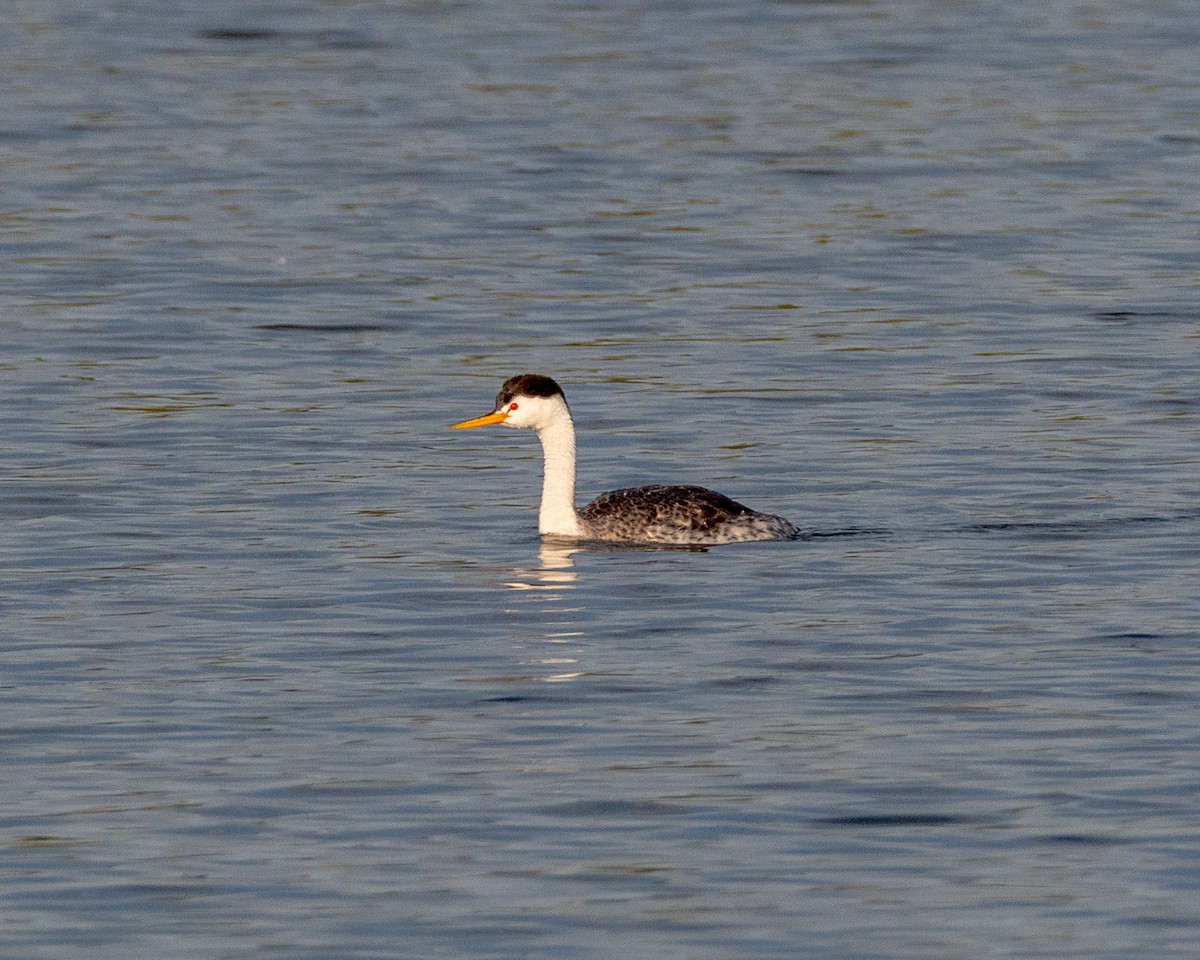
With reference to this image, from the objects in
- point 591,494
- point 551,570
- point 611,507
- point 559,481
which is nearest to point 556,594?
point 551,570

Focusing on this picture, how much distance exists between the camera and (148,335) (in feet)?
79.3

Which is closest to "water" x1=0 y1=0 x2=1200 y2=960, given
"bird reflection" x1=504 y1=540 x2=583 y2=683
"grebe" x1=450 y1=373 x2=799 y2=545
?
"bird reflection" x1=504 y1=540 x2=583 y2=683


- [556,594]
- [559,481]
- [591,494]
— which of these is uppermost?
[559,481]

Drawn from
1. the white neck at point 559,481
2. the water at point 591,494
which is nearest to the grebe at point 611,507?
the white neck at point 559,481

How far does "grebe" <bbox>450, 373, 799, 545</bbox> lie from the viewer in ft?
55.8

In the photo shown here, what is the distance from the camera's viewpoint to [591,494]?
19.2 metres

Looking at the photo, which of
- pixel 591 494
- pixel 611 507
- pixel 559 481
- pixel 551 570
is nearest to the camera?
pixel 551 570

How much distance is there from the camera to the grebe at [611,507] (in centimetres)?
1700

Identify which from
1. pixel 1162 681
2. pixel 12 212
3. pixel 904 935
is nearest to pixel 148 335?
pixel 12 212

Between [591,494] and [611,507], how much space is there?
69.2 inches

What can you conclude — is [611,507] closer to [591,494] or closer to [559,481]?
[559,481]

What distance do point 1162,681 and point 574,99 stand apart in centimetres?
2553

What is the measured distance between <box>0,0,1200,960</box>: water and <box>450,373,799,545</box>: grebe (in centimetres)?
23

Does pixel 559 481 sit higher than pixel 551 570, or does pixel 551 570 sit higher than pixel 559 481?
pixel 559 481
